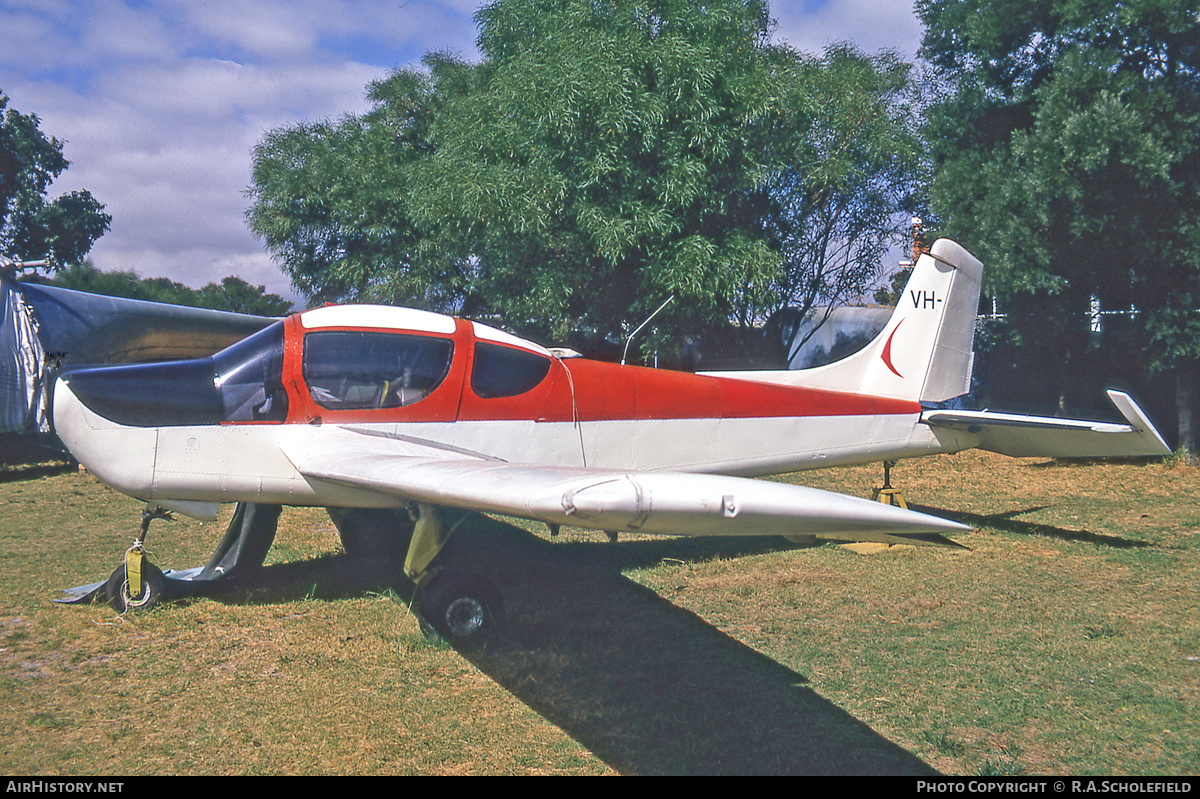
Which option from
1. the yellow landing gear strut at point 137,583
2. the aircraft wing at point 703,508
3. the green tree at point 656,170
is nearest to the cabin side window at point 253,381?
the yellow landing gear strut at point 137,583

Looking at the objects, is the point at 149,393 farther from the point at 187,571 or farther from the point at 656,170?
the point at 656,170

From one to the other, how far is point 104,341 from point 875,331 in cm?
1472

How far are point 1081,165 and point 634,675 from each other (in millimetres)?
11343

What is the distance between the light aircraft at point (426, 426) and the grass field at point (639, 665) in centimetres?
70

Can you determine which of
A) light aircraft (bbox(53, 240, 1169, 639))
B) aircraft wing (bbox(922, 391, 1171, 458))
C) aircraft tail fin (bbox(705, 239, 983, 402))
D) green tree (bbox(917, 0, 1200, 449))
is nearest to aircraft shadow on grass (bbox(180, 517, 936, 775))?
light aircraft (bbox(53, 240, 1169, 639))

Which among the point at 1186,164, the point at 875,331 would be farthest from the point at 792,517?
the point at 875,331

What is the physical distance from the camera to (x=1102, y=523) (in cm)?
851

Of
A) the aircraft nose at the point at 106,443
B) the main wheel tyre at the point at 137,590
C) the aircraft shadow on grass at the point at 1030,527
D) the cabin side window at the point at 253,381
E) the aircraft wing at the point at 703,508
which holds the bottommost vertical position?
the main wheel tyre at the point at 137,590

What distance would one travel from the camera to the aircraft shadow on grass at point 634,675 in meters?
3.68

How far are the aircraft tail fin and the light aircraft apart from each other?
0.54 meters

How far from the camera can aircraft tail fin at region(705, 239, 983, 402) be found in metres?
7.66

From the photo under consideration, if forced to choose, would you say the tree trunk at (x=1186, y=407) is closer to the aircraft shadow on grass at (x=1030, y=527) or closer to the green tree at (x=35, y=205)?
the aircraft shadow on grass at (x=1030, y=527)

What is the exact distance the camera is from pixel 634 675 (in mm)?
4582

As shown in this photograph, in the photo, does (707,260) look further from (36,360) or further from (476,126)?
(36,360)
